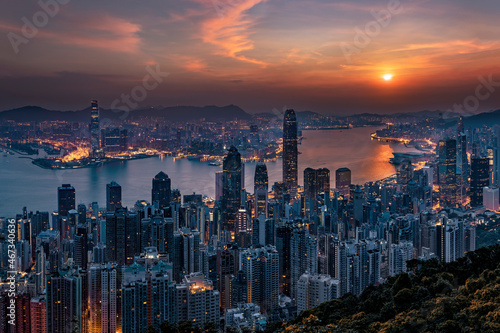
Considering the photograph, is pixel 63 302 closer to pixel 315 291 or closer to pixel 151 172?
pixel 315 291

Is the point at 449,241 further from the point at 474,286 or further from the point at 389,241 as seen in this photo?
the point at 474,286

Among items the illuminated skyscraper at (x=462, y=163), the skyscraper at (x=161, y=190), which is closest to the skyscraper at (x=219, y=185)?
the skyscraper at (x=161, y=190)

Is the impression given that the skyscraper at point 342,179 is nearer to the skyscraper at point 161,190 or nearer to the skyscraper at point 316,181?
the skyscraper at point 316,181

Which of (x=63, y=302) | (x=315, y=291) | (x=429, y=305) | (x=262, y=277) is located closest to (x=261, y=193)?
(x=262, y=277)

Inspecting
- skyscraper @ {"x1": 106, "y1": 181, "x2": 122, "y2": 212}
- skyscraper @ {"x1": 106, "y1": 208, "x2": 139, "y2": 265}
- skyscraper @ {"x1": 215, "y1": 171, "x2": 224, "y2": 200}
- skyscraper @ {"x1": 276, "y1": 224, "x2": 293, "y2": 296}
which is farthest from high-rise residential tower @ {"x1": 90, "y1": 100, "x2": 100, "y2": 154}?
skyscraper @ {"x1": 276, "y1": 224, "x2": 293, "y2": 296}

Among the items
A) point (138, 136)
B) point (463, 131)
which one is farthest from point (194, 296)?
point (463, 131)

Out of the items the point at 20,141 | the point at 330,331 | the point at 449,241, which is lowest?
the point at 449,241
